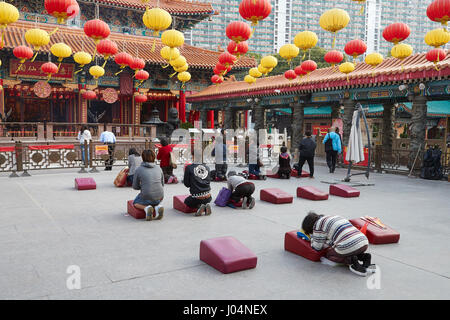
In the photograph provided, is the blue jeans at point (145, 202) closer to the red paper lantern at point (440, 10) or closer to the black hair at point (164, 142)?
the black hair at point (164, 142)

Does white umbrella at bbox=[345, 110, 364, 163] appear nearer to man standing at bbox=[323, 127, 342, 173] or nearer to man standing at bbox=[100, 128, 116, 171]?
man standing at bbox=[323, 127, 342, 173]

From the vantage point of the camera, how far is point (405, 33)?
26.4ft

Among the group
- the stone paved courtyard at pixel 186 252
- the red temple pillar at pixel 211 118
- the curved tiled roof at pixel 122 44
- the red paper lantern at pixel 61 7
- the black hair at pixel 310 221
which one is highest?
the curved tiled roof at pixel 122 44

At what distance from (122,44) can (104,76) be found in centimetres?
195

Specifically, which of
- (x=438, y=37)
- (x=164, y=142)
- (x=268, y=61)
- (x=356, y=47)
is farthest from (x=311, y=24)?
(x=164, y=142)

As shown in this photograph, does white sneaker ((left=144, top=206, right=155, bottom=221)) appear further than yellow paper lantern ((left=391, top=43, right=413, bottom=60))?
No

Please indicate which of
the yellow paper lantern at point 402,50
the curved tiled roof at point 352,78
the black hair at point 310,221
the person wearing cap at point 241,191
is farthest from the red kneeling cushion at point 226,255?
the curved tiled roof at point 352,78

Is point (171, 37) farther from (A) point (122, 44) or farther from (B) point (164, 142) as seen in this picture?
(A) point (122, 44)

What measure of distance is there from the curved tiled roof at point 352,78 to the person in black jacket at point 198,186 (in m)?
7.29

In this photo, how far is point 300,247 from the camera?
428cm

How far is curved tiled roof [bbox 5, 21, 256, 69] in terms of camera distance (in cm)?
1692

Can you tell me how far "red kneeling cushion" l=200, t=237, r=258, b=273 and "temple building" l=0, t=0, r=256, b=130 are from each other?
50.8ft

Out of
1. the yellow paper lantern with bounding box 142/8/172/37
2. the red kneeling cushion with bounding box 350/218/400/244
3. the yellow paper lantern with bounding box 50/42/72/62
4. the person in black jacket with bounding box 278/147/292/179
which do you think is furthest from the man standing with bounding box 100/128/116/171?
the red kneeling cushion with bounding box 350/218/400/244

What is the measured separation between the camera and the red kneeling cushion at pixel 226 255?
3.76 meters
